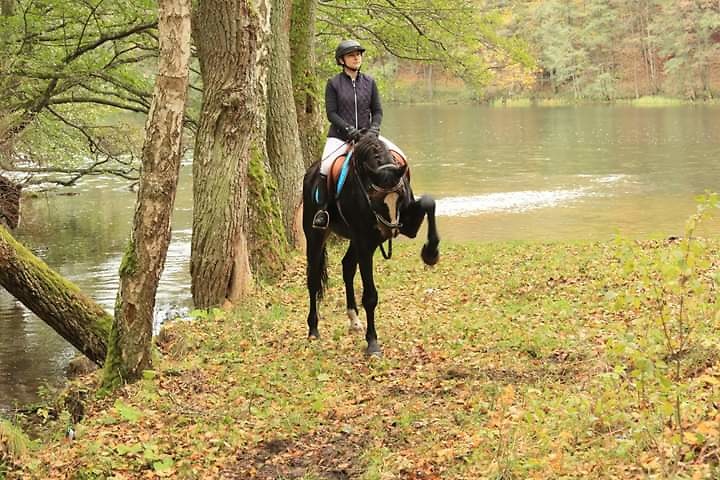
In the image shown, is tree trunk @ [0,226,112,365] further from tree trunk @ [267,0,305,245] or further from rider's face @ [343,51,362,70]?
tree trunk @ [267,0,305,245]

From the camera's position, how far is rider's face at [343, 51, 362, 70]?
30.0 feet

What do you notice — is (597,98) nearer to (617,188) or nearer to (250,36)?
(617,188)

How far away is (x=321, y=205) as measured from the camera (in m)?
9.41

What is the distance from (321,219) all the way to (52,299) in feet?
10.1

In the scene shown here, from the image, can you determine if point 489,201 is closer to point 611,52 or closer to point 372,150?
point 372,150

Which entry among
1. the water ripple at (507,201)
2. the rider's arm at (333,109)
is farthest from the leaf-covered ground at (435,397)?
the water ripple at (507,201)

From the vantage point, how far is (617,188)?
3147 cm

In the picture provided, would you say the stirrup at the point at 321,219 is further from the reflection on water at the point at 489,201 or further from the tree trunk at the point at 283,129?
the tree trunk at the point at 283,129

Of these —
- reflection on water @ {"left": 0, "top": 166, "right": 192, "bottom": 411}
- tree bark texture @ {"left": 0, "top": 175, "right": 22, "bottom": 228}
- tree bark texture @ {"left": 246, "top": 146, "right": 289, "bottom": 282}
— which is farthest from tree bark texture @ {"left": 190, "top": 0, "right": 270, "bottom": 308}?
tree bark texture @ {"left": 0, "top": 175, "right": 22, "bottom": 228}

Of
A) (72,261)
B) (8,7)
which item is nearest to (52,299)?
(8,7)

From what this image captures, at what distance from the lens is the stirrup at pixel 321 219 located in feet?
30.5

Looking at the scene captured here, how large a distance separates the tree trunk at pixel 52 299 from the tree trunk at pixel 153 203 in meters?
1.76

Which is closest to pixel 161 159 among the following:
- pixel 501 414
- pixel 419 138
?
pixel 501 414

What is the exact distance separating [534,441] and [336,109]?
481 centimetres
